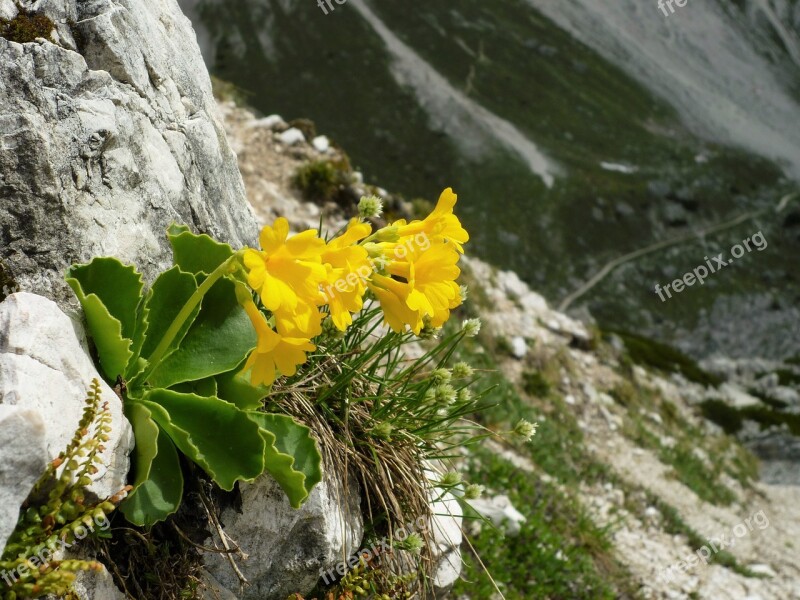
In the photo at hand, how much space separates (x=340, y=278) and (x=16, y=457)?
102cm

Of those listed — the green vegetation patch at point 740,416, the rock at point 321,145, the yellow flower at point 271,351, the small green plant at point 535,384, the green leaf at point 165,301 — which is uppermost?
the yellow flower at point 271,351

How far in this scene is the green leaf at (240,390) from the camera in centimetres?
276

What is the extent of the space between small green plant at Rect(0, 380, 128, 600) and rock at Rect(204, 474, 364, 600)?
0.68m

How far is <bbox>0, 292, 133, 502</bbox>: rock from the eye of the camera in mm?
2162

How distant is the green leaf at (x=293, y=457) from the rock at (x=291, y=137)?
26.1 feet

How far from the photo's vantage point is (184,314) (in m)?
2.43

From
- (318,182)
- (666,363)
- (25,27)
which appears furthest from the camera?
(666,363)

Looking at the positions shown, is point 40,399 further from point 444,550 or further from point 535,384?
point 535,384

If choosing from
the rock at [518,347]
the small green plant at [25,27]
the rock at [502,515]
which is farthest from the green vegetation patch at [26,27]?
the rock at [518,347]

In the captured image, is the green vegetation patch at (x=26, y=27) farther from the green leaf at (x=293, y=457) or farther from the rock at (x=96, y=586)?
the rock at (x=96, y=586)

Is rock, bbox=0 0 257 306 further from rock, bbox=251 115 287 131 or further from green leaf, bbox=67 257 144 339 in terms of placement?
rock, bbox=251 115 287 131

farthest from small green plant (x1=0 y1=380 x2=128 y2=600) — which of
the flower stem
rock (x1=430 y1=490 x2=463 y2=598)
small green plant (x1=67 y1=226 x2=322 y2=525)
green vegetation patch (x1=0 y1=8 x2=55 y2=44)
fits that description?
rock (x1=430 y1=490 x2=463 y2=598)

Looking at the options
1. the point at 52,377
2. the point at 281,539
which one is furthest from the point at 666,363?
the point at 52,377

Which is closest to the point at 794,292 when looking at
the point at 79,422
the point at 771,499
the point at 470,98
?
the point at 470,98
